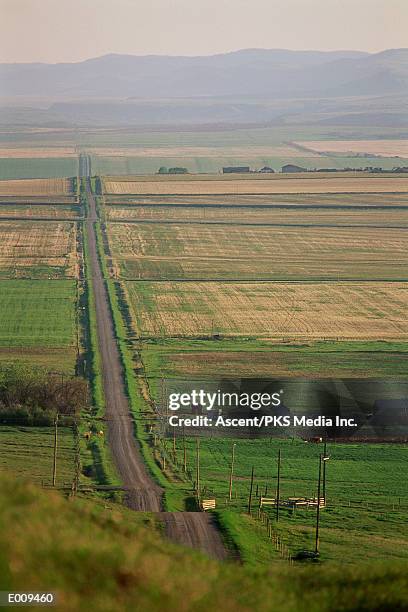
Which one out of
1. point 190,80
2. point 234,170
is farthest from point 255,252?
point 190,80

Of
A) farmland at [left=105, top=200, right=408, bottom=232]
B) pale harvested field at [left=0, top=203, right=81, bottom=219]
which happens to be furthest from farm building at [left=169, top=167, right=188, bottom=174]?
pale harvested field at [left=0, top=203, right=81, bottom=219]

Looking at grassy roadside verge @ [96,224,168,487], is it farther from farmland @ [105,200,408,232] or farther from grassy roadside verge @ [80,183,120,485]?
farmland @ [105,200,408,232]

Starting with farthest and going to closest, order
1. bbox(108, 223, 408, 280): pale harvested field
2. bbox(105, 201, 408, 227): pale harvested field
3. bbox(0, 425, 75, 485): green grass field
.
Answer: bbox(105, 201, 408, 227): pale harvested field, bbox(108, 223, 408, 280): pale harvested field, bbox(0, 425, 75, 485): green grass field

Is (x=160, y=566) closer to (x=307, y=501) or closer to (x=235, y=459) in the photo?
(x=307, y=501)

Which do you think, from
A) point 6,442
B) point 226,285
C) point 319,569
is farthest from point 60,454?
point 226,285

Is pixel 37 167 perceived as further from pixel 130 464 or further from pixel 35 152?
pixel 130 464

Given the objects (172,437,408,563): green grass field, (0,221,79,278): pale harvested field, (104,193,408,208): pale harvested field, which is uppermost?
(104,193,408,208): pale harvested field
